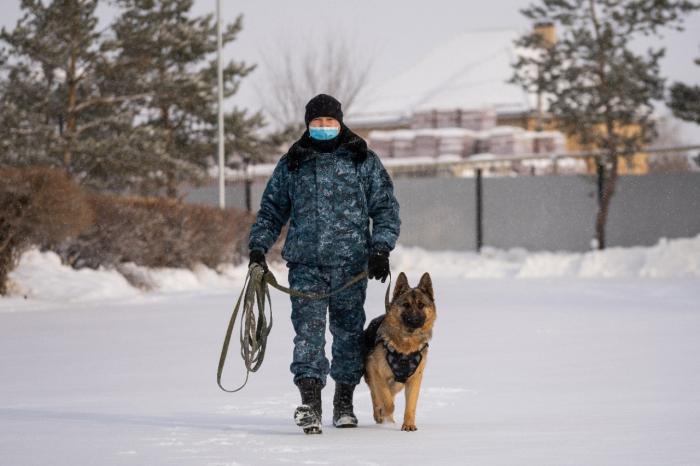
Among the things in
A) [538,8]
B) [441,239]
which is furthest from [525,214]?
[538,8]

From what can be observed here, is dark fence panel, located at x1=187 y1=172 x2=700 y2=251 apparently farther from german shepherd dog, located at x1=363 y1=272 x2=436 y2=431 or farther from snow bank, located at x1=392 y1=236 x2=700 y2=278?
german shepherd dog, located at x1=363 y1=272 x2=436 y2=431

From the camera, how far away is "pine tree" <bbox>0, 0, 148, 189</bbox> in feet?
100

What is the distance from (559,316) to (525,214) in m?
18.0

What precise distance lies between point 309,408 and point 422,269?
85.3 ft

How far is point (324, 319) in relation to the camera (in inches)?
309

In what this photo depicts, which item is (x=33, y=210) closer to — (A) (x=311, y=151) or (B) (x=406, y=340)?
(A) (x=311, y=151)

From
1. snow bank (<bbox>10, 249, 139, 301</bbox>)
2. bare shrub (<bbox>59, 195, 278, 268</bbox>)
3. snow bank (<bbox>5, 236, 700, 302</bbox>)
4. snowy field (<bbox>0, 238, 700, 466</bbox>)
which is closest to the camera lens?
snowy field (<bbox>0, 238, 700, 466</bbox>)

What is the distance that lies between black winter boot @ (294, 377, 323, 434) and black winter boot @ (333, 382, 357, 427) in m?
0.20

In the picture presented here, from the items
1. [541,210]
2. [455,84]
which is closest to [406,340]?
[541,210]

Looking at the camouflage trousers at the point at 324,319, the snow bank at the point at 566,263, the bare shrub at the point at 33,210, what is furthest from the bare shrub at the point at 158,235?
the camouflage trousers at the point at 324,319

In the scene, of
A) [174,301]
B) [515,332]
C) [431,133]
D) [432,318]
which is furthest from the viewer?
[431,133]

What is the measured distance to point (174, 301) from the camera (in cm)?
2106

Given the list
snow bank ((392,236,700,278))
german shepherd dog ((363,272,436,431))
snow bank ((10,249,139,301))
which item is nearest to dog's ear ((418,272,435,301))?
german shepherd dog ((363,272,436,431))

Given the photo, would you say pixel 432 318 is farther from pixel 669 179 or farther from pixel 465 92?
pixel 465 92
